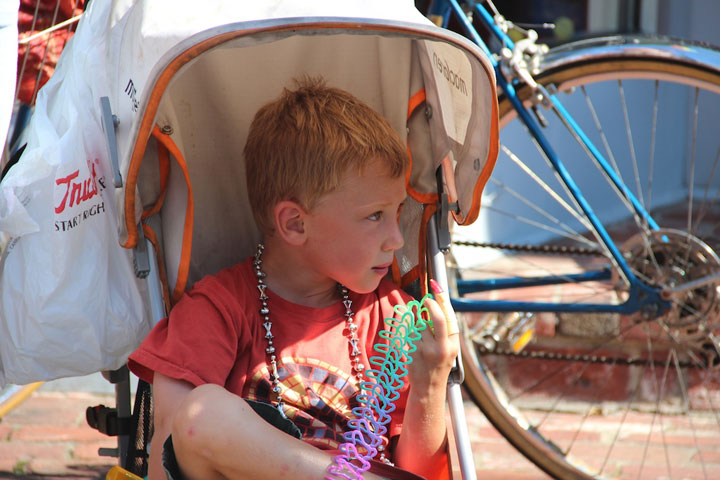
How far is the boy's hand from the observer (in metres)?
1.72

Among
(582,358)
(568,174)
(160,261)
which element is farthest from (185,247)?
(582,358)

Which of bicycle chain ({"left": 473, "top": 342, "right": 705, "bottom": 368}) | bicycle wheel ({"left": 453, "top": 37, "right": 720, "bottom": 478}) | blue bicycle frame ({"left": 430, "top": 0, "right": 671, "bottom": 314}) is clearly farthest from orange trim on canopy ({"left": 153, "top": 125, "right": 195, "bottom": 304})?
bicycle chain ({"left": 473, "top": 342, "right": 705, "bottom": 368})

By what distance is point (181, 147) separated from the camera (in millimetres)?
2012

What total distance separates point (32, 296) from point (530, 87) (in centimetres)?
139

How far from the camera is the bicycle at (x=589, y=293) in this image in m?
2.50

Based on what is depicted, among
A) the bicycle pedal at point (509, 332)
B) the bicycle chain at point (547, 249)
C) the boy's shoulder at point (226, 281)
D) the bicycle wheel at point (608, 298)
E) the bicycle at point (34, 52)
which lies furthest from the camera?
the bicycle pedal at point (509, 332)

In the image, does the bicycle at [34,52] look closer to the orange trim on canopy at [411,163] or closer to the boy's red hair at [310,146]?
the boy's red hair at [310,146]

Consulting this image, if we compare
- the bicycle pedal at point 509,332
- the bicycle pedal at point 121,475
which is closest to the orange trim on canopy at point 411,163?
the bicycle pedal at point 121,475

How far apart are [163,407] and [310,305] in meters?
0.40

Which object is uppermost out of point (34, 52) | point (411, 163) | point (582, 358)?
point (34, 52)

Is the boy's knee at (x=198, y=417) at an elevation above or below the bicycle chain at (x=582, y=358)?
above

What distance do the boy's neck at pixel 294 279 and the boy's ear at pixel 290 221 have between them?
6 cm

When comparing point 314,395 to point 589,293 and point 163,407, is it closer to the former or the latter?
point 163,407

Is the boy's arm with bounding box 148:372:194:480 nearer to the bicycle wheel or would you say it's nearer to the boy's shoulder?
the boy's shoulder
